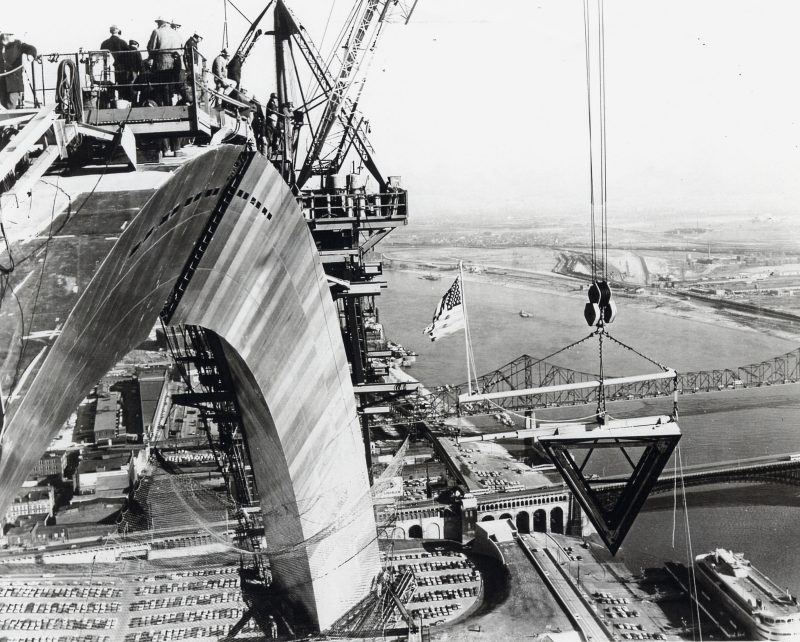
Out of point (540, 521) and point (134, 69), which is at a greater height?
point (134, 69)

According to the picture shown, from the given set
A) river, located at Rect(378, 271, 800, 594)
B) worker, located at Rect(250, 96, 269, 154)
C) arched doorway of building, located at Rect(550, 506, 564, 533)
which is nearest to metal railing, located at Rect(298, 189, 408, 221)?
worker, located at Rect(250, 96, 269, 154)

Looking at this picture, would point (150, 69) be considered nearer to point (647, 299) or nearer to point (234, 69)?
point (234, 69)

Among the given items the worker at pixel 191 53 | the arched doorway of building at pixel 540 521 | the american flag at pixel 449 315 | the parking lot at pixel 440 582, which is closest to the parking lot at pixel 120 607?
the parking lot at pixel 440 582

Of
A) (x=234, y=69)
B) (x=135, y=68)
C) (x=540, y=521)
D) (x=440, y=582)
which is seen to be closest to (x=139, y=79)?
(x=135, y=68)

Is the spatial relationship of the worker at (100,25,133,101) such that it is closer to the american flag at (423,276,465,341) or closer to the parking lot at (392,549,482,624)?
the american flag at (423,276,465,341)

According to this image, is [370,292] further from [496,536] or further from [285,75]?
[496,536]

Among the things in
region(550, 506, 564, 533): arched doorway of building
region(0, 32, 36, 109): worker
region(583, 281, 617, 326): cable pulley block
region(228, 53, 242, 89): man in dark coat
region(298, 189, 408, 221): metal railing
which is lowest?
region(550, 506, 564, 533): arched doorway of building
